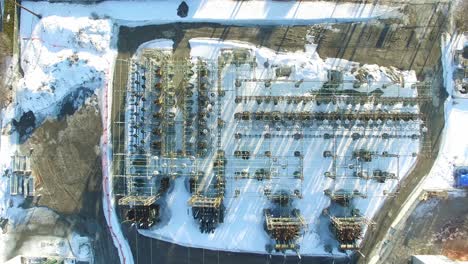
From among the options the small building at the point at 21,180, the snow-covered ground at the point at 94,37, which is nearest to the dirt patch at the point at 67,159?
the small building at the point at 21,180

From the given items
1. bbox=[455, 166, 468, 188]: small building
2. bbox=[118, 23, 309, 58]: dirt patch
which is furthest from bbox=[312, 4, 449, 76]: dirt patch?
bbox=[455, 166, 468, 188]: small building

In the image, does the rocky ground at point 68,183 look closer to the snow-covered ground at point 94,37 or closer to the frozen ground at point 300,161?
the snow-covered ground at point 94,37

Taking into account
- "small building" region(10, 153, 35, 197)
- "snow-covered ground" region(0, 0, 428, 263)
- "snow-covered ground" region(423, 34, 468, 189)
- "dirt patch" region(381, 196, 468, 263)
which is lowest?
"dirt patch" region(381, 196, 468, 263)

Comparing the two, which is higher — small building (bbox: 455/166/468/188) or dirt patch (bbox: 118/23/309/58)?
dirt patch (bbox: 118/23/309/58)

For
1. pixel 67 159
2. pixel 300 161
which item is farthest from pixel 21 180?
pixel 300 161

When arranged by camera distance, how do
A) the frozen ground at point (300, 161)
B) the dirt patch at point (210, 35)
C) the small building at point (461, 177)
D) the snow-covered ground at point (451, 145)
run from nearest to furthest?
the small building at point (461, 177)
the frozen ground at point (300, 161)
the snow-covered ground at point (451, 145)
the dirt patch at point (210, 35)

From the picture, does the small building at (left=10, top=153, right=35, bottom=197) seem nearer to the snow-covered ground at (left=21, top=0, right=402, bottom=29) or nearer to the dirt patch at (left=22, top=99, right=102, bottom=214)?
the dirt patch at (left=22, top=99, right=102, bottom=214)
